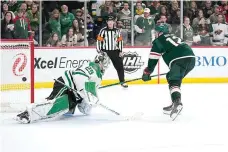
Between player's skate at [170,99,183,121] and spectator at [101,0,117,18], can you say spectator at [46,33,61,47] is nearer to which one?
spectator at [101,0,117,18]

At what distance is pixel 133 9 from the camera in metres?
9.72

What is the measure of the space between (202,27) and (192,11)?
1.10 feet

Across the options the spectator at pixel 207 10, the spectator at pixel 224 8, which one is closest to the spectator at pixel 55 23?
the spectator at pixel 207 10

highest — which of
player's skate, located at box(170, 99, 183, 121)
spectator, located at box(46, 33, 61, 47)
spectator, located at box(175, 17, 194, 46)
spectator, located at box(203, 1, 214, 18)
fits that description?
spectator, located at box(203, 1, 214, 18)

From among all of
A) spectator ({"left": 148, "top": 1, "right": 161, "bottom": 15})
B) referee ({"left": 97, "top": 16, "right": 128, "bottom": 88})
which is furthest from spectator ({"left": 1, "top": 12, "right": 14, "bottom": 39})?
spectator ({"left": 148, "top": 1, "right": 161, "bottom": 15})

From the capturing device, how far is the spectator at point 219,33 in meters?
9.93

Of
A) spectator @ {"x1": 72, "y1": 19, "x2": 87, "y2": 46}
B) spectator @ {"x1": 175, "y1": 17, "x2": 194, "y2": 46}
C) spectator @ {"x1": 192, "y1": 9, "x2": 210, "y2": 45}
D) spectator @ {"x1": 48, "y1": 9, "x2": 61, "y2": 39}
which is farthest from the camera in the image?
spectator @ {"x1": 192, "y1": 9, "x2": 210, "y2": 45}

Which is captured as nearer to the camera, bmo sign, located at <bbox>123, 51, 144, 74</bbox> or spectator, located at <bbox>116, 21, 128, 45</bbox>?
bmo sign, located at <bbox>123, 51, 144, 74</bbox>

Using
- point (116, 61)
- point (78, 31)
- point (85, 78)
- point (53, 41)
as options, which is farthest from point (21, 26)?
point (85, 78)

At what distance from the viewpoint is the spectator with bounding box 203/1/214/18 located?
33.7ft

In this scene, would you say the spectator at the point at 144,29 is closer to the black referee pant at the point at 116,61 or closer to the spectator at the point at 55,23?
the black referee pant at the point at 116,61

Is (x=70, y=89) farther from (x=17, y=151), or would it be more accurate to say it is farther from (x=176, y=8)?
(x=176, y=8)

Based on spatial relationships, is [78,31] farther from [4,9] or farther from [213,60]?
[213,60]

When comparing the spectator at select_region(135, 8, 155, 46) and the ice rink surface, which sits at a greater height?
the spectator at select_region(135, 8, 155, 46)
